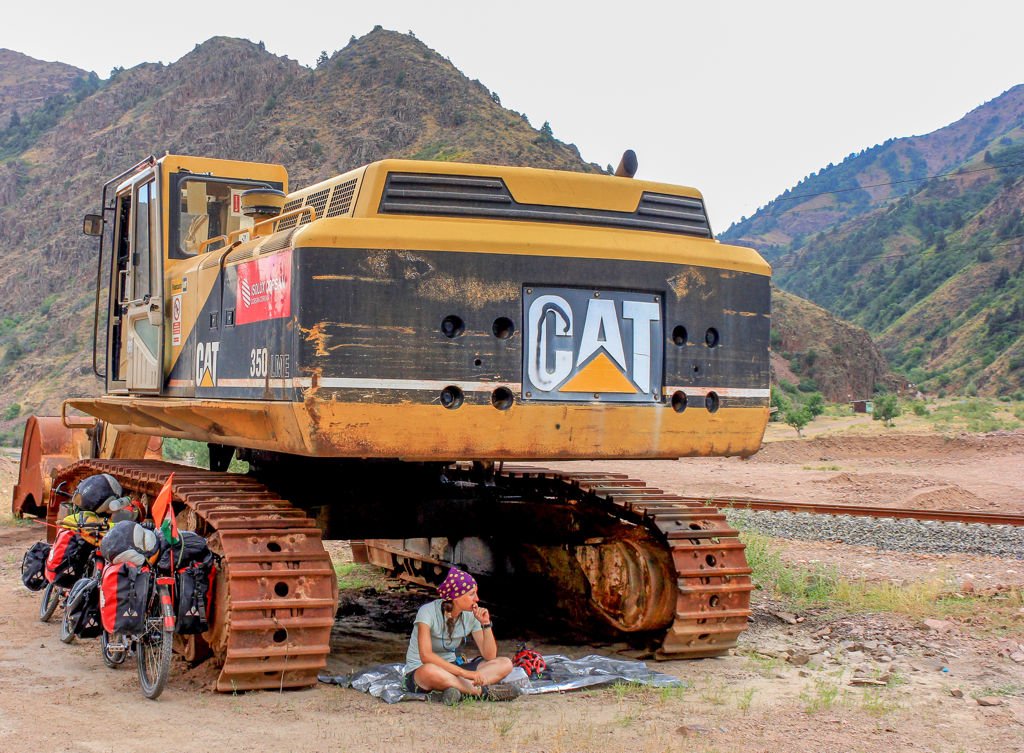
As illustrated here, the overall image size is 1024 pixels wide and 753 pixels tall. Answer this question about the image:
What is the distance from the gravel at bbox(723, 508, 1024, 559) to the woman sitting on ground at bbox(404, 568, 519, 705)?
22.0 ft

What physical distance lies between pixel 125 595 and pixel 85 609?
2.70 ft

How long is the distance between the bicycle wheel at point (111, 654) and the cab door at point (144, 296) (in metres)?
1.69

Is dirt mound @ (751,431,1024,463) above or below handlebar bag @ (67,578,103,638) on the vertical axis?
above

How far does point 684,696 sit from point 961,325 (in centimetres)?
6967

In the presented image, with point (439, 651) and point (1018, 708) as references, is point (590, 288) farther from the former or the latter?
point (1018, 708)

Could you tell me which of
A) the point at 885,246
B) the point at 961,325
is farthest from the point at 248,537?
the point at 885,246

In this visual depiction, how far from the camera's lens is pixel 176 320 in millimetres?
8195

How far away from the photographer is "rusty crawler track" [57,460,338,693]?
6.49 metres

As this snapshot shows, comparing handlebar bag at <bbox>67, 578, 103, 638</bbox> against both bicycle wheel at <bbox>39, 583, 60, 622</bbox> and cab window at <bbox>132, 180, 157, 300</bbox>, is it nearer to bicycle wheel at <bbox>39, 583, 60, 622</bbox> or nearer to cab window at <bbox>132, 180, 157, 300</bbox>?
bicycle wheel at <bbox>39, 583, 60, 622</bbox>

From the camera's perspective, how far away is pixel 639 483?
933cm

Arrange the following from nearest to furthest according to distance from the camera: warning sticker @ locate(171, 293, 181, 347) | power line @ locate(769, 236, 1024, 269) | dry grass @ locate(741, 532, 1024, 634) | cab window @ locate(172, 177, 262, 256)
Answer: warning sticker @ locate(171, 293, 181, 347) → cab window @ locate(172, 177, 262, 256) → dry grass @ locate(741, 532, 1024, 634) → power line @ locate(769, 236, 1024, 269)

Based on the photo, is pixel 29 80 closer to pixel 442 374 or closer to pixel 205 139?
pixel 205 139

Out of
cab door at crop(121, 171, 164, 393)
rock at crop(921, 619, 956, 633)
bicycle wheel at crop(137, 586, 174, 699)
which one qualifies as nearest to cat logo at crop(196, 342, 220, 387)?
cab door at crop(121, 171, 164, 393)

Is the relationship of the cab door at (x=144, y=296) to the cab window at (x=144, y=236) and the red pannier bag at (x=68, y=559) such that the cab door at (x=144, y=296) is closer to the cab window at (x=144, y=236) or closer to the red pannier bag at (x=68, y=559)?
the cab window at (x=144, y=236)
